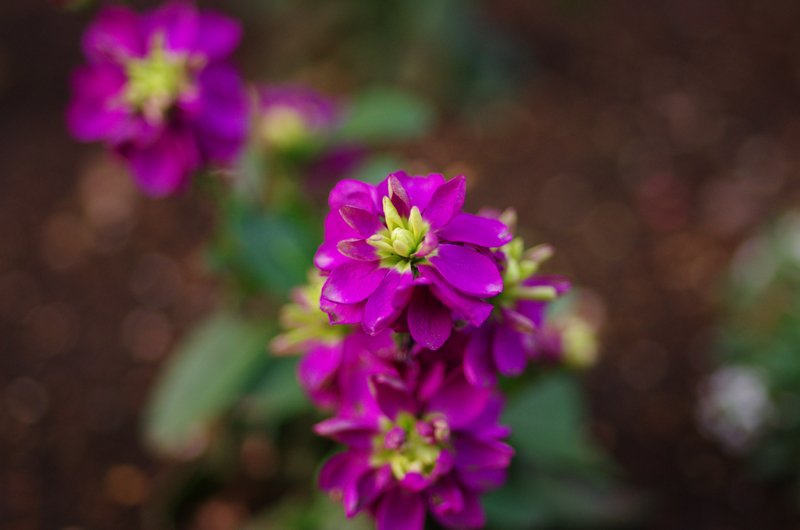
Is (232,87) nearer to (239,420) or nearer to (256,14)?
(239,420)

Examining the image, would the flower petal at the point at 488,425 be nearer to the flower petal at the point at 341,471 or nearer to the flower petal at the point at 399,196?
the flower petal at the point at 341,471

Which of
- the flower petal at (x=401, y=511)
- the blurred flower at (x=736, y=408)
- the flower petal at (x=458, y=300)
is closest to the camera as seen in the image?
the flower petal at (x=458, y=300)

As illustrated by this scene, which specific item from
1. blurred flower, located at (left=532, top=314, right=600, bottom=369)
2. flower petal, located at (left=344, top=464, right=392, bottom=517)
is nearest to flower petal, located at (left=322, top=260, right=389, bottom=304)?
flower petal, located at (left=344, top=464, right=392, bottom=517)

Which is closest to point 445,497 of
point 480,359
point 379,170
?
point 480,359

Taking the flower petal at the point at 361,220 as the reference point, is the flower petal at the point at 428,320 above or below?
below

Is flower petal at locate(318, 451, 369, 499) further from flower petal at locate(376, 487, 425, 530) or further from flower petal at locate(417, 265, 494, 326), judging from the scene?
flower petal at locate(417, 265, 494, 326)

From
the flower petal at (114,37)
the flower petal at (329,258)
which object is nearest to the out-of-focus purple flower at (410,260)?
the flower petal at (329,258)

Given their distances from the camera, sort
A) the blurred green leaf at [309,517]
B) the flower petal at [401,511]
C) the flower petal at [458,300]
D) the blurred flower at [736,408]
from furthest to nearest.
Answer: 1. the blurred flower at [736,408]
2. the blurred green leaf at [309,517]
3. the flower petal at [401,511]
4. the flower petal at [458,300]
